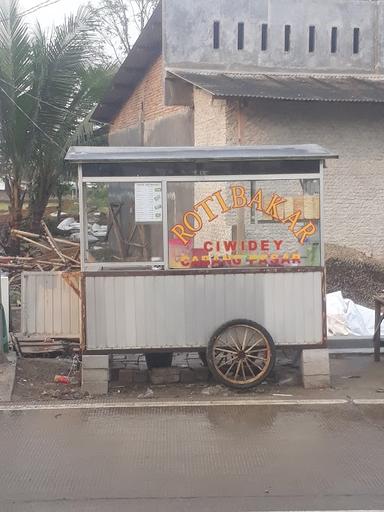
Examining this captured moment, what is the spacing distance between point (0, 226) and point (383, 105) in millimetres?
11188

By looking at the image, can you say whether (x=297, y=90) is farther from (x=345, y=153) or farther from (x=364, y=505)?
(x=364, y=505)

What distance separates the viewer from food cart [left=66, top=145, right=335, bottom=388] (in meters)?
7.42

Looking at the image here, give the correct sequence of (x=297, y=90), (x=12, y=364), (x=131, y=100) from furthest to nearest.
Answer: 1. (x=131, y=100)
2. (x=297, y=90)
3. (x=12, y=364)

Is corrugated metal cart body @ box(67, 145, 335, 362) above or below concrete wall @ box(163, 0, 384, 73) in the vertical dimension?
below

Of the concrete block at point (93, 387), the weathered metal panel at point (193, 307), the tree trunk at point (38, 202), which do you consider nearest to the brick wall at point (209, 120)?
the tree trunk at point (38, 202)

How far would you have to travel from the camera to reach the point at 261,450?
5648 millimetres

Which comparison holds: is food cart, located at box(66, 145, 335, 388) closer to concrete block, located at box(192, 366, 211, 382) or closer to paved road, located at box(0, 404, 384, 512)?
concrete block, located at box(192, 366, 211, 382)

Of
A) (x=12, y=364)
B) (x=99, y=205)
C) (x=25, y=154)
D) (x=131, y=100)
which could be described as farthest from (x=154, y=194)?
(x=131, y=100)

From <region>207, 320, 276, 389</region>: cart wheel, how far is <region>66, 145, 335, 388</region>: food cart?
0.01m

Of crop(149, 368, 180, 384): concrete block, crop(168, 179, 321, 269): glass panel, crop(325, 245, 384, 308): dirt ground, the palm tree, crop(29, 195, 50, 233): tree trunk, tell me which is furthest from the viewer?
crop(29, 195, 50, 233): tree trunk

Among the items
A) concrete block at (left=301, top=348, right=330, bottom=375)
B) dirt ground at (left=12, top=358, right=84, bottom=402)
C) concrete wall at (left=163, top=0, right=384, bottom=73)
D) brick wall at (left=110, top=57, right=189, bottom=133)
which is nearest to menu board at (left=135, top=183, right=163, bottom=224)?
dirt ground at (left=12, top=358, right=84, bottom=402)

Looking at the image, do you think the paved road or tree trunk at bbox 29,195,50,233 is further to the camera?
tree trunk at bbox 29,195,50,233

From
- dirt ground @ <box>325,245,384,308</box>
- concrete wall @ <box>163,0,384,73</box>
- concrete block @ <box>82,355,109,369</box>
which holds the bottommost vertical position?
concrete block @ <box>82,355,109,369</box>

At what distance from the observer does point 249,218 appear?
7785 mm
